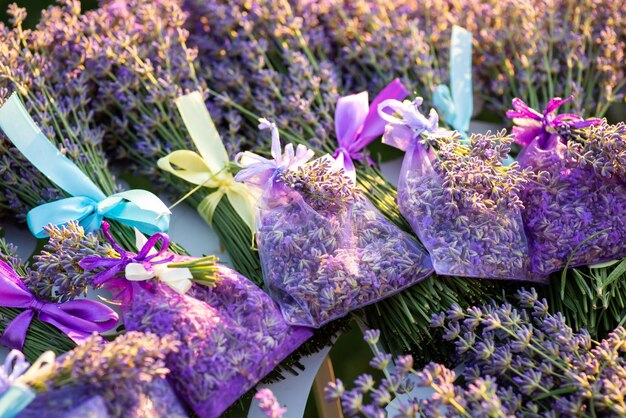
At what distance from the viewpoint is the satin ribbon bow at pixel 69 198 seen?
1021 mm

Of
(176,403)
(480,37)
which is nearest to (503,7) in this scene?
(480,37)

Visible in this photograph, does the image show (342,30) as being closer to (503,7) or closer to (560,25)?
(503,7)

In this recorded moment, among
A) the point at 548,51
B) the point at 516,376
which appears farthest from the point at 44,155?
the point at 548,51

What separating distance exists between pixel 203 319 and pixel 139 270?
0.38 feet

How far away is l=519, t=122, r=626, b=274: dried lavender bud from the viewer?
975 millimetres

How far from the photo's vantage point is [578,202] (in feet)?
3.23

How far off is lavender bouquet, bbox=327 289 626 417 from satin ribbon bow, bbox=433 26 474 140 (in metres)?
0.43

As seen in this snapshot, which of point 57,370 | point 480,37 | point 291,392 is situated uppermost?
point 480,37

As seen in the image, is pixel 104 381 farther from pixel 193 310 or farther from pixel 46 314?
pixel 46 314

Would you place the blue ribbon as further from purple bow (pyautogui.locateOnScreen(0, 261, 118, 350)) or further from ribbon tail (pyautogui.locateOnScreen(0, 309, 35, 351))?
ribbon tail (pyautogui.locateOnScreen(0, 309, 35, 351))

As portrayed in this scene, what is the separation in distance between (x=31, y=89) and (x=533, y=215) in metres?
0.94

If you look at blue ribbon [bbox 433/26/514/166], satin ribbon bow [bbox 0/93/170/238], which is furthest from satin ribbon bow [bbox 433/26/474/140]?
satin ribbon bow [bbox 0/93/170/238]

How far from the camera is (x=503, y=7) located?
140 cm

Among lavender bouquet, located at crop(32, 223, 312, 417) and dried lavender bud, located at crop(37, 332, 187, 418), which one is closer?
dried lavender bud, located at crop(37, 332, 187, 418)
